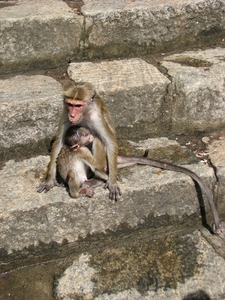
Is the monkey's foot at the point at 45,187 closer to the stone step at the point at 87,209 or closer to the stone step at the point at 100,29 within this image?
the stone step at the point at 87,209

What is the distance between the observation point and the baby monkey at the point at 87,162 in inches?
128

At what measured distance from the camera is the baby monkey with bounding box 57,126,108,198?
3330mm

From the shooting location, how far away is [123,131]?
3.94 m

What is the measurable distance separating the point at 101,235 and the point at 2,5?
2883 millimetres

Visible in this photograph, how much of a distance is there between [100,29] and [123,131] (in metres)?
1.11

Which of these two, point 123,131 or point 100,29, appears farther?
point 100,29

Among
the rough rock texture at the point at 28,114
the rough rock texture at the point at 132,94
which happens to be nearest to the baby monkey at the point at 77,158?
the rough rock texture at the point at 28,114

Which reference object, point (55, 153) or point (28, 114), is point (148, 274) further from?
point (28, 114)

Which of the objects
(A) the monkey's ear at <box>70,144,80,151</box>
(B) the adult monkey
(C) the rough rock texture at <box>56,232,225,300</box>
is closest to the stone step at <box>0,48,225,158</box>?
(B) the adult monkey

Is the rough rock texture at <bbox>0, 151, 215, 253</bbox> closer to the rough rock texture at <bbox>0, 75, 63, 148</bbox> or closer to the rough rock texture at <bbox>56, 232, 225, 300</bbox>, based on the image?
the rough rock texture at <bbox>56, 232, 225, 300</bbox>

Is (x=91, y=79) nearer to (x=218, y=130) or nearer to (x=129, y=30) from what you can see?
(x=129, y=30)

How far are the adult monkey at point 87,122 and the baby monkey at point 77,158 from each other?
68 millimetres

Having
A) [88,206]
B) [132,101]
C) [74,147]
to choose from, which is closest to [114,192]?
[88,206]

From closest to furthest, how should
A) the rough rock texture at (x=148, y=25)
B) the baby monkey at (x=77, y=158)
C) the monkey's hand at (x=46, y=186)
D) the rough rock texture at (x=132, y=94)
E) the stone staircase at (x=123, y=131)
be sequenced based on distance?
1. the stone staircase at (x=123, y=131)
2. the monkey's hand at (x=46, y=186)
3. the baby monkey at (x=77, y=158)
4. the rough rock texture at (x=132, y=94)
5. the rough rock texture at (x=148, y=25)
